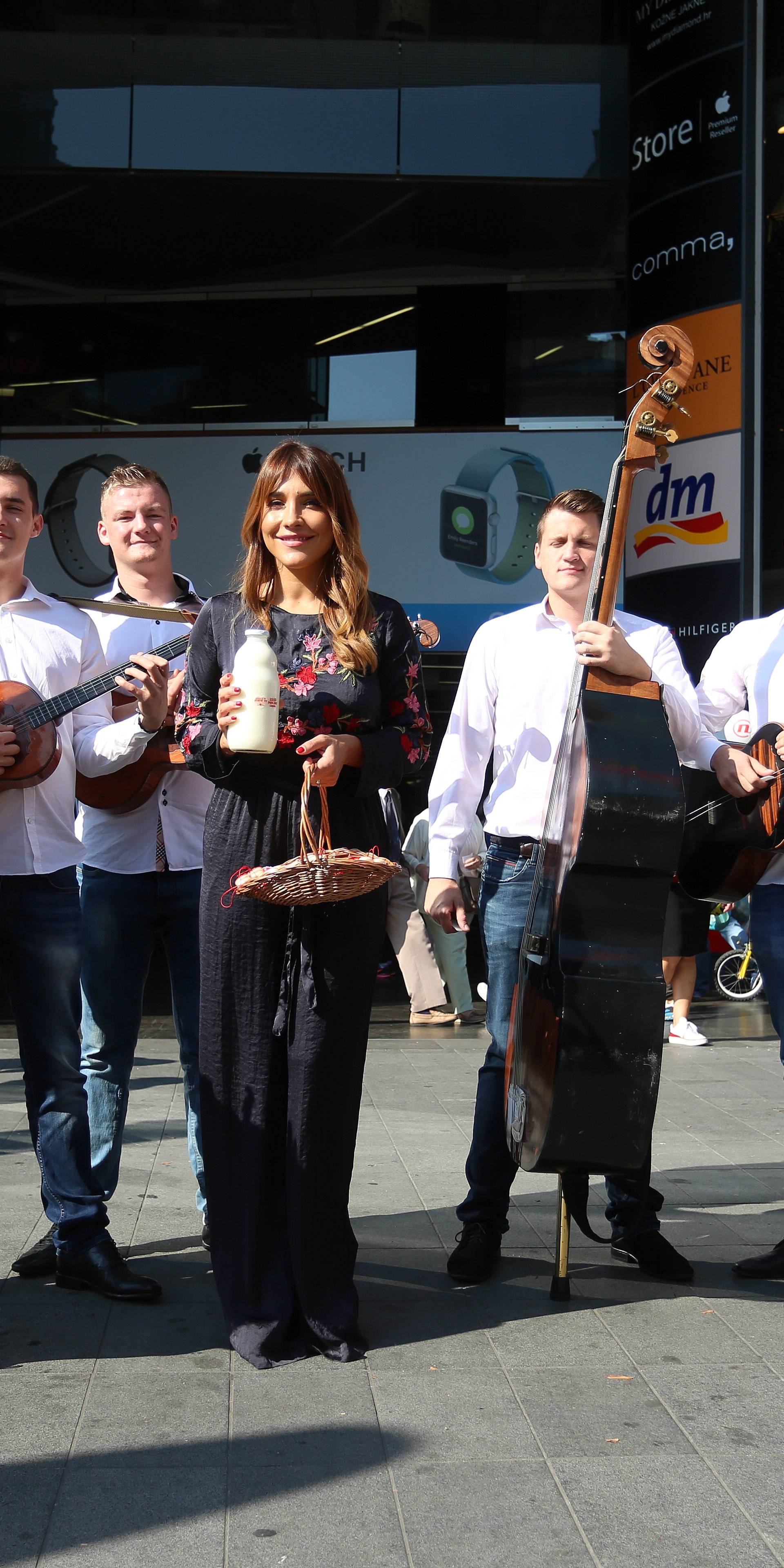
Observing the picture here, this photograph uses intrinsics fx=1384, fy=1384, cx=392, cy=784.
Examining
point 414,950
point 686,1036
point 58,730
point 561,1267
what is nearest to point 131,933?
point 58,730

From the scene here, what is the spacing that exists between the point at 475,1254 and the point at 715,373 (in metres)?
7.83

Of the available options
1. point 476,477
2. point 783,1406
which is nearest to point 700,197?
point 476,477

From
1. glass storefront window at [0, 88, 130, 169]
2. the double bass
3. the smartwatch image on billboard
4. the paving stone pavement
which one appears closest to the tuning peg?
the double bass

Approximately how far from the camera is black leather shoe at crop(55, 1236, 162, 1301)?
359cm

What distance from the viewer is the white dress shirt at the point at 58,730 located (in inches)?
143

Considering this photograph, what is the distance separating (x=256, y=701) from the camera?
2992 millimetres

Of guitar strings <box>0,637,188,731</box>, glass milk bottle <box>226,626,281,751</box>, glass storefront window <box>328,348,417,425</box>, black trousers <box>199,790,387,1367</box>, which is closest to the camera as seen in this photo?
glass milk bottle <box>226,626,281,751</box>

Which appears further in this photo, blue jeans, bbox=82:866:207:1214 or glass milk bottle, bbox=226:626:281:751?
blue jeans, bbox=82:866:207:1214

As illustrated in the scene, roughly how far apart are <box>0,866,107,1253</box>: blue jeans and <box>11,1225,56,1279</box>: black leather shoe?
0.38ft

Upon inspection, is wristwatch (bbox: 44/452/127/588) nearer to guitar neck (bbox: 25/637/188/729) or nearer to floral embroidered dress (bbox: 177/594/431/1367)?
guitar neck (bbox: 25/637/188/729)

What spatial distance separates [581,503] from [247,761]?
127 cm

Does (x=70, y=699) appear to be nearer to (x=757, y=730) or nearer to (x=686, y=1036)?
(x=757, y=730)

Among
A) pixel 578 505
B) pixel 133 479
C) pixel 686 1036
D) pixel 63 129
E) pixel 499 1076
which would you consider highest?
pixel 63 129

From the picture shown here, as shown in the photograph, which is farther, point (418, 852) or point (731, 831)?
point (418, 852)
